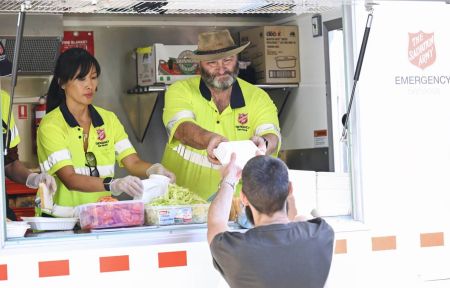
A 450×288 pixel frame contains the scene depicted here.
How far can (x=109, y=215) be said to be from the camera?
4.25 m

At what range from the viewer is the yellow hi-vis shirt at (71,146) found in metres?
5.02

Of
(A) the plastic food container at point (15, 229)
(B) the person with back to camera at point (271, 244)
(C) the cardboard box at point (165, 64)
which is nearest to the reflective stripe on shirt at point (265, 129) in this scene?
(C) the cardboard box at point (165, 64)

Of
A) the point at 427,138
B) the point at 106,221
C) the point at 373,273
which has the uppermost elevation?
the point at 427,138

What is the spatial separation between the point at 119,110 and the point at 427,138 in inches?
131

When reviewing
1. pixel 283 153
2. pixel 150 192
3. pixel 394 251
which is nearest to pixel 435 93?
pixel 394 251

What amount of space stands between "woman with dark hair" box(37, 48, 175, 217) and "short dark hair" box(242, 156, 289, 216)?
1.59 m

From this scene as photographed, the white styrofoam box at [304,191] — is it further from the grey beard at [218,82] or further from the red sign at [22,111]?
the red sign at [22,111]

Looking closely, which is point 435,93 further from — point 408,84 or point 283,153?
point 283,153

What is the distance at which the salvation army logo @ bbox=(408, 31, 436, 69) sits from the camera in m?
4.59

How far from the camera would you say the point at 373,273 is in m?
4.46

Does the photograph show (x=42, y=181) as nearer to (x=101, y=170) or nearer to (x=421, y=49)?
(x=101, y=170)

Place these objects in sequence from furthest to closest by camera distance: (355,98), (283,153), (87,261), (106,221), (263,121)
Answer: (283,153)
(263,121)
(355,98)
(106,221)
(87,261)

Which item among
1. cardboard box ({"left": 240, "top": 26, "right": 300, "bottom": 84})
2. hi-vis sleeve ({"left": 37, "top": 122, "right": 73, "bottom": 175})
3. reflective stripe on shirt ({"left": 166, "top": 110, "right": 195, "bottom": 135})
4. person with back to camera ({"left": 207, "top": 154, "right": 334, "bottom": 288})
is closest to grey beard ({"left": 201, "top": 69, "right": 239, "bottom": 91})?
reflective stripe on shirt ({"left": 166, "top": 110, "right": 195, "bottom": 135})

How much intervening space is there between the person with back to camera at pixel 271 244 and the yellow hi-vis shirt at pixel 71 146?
177cm
